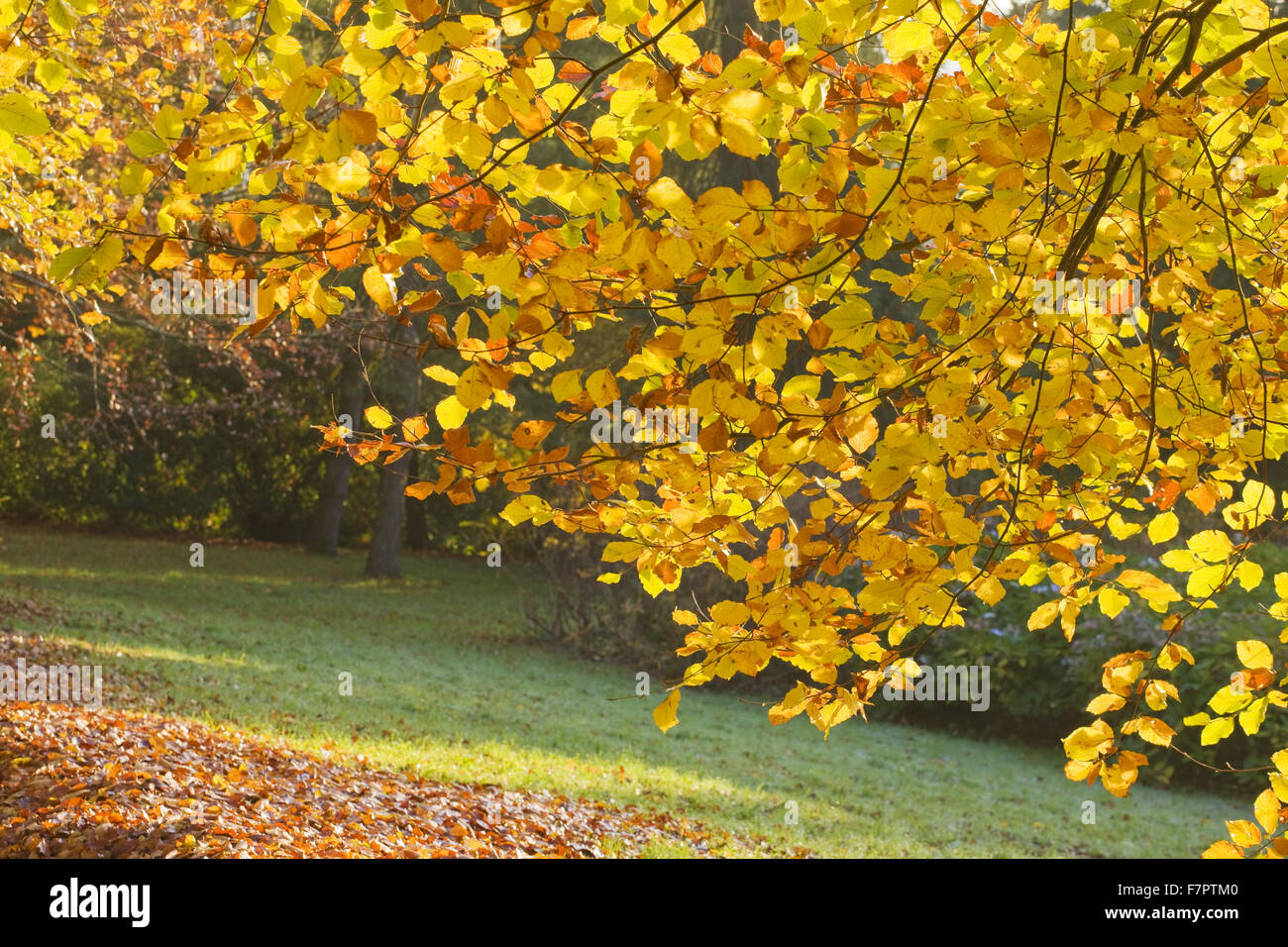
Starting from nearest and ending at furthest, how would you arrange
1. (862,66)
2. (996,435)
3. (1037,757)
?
(996,435), (862,66), (1037,757)

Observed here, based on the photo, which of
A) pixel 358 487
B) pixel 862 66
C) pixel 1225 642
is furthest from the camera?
pixel 358 487

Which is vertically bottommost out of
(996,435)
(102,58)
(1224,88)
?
(996,435)

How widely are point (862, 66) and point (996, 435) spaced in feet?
3.02

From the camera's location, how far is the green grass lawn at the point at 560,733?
263 inches

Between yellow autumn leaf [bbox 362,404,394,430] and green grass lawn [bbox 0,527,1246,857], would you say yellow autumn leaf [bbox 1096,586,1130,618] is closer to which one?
yellow autumn leaf [bbox 362,404,394,430]

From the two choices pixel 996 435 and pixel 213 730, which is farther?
pixel 213 730

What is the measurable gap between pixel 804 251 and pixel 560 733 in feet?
22.0

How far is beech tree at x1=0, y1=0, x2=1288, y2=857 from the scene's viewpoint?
5.87ft

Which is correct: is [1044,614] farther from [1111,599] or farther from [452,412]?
[452,412]

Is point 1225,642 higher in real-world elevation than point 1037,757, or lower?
higher

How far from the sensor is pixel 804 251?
192cm

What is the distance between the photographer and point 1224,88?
2.32m
